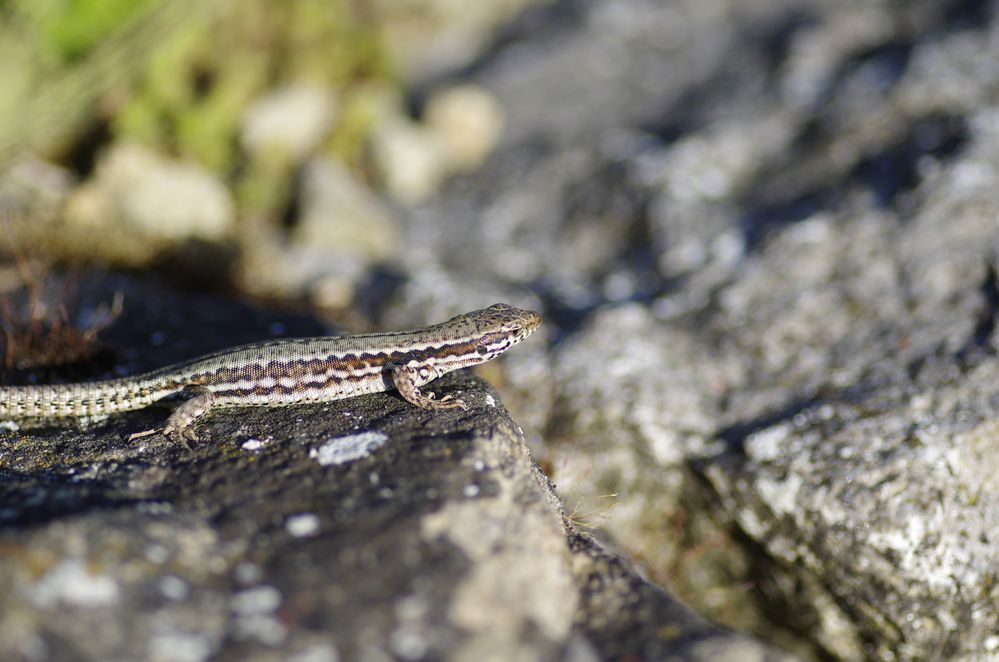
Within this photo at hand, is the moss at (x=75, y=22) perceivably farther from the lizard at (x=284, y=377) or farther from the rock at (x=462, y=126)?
the lizard at (x=284, y=377)

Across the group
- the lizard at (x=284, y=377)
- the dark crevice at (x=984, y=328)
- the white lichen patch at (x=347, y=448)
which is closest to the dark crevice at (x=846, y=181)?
the dark crevice at (x=984, y=328)

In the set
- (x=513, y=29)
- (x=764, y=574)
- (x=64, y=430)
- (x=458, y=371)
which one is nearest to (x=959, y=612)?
(x=764, y=574)

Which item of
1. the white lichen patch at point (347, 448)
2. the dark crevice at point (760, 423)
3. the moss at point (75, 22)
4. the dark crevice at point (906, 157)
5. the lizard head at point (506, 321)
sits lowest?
the dark crevice at point (760, 423)

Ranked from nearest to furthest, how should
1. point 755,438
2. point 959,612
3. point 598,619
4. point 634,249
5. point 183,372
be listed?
point 598,619 < point 959,612 < point 183,372 < point 755,438 < point 634,249

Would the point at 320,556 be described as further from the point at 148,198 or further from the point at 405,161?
the point at 405,161

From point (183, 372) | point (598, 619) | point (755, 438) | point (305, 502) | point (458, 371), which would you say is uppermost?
point (183, 372)

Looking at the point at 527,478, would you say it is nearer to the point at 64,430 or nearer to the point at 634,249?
the point at 64,430

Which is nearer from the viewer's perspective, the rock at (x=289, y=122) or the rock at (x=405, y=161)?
the rock at (x=289, y=122)
